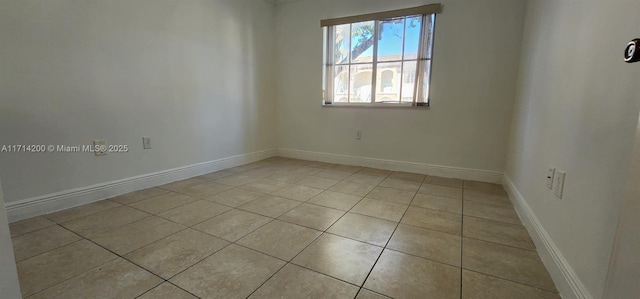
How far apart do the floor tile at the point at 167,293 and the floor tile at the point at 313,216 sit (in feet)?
2.70

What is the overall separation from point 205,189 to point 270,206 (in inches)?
32.8

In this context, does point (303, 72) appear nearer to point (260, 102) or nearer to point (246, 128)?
point (260, 102)

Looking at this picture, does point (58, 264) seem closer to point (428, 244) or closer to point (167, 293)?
point (167, 293)

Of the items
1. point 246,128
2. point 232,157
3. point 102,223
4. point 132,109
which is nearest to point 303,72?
point 246,128

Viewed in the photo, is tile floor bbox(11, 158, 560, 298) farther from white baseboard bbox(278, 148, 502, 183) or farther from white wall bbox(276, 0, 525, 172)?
white wall bbox(276, 0, 525, 172)

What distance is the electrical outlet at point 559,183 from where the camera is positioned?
132 centimetres

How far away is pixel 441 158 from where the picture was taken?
3.07 meters

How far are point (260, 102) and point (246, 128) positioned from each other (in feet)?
1.51

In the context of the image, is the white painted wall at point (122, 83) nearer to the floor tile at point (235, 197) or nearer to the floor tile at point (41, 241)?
the floor tile at point (41, 241)

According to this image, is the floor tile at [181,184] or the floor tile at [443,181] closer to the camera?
the floor tile at [181,184]

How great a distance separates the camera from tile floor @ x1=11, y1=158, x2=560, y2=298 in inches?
46.5

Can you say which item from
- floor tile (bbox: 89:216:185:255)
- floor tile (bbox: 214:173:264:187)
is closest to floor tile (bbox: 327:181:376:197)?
floor tile (bbox: 214:173:264:187)

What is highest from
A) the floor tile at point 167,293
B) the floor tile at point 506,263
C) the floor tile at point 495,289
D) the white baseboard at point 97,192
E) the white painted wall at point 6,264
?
the white painted wall at point 6,264

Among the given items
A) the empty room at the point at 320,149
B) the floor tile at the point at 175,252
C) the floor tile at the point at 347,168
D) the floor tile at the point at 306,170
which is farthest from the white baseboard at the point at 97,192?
the floor tile at the point at 347,168
